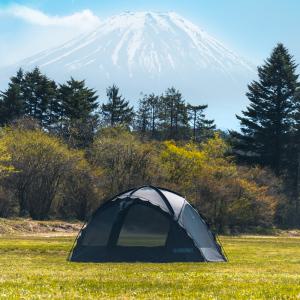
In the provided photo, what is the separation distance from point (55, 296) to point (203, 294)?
249 cm

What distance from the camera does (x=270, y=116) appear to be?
73.4m

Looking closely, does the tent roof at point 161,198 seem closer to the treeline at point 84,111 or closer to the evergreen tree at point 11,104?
the treeline at point 84,111

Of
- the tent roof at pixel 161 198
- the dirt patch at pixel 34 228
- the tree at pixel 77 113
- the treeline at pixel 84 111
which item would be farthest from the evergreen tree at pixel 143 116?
the tent roof at pixel 161 198

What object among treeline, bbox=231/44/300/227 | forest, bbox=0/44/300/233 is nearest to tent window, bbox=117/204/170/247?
forest, bbox=0/44/300/233

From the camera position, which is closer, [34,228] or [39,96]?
[34,228]

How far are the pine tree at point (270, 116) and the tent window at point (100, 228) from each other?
176 ft

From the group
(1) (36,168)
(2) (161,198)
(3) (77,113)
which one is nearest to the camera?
(2) (161,198)

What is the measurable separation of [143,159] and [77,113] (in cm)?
2542

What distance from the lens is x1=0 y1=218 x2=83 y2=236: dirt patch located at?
39.0 m

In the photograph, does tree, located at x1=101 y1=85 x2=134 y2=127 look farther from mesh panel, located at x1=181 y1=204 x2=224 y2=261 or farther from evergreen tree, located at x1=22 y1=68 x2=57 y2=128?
mesh panel, located at x1=181 y1=204 x2=224 y2=261

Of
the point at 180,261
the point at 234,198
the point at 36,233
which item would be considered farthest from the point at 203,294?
the point at 234,198

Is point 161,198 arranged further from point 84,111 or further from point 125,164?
point 84,111

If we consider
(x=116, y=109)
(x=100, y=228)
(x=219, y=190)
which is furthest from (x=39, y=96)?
(x=100, y=228)

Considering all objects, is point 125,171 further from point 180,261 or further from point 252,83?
point 180,261
